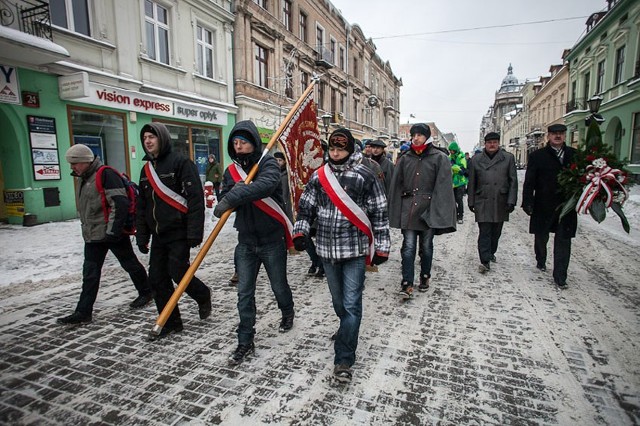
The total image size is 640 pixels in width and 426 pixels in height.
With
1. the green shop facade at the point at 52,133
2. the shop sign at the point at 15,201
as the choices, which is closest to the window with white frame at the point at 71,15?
the green shop facade at the point at 52,133

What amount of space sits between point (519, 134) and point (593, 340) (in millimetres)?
73196

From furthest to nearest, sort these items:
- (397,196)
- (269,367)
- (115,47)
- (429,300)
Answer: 1. (115,47)
2. (397,196)
3. (429,300)
4. (269,367)

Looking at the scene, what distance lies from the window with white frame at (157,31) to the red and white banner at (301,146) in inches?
361

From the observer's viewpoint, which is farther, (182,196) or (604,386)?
(182,196)

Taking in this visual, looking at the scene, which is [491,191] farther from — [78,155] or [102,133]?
[102,133]

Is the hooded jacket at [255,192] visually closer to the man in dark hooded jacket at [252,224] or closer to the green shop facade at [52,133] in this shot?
the man in dark hooded jacket at [252,224]

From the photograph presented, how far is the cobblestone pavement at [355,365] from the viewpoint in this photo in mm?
2316

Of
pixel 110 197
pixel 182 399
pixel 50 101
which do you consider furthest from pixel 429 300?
pixel 50 101

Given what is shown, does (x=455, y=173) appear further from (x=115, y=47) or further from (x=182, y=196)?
(x=115, y=47)

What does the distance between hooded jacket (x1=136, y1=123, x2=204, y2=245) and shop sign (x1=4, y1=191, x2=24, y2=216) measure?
7.36m

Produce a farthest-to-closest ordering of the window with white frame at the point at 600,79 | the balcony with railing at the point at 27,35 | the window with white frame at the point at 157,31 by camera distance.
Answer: the window with white frame at the point at 600,79
the window with white frame at the point at 157,31
the balcony with railing at the point at 27,35

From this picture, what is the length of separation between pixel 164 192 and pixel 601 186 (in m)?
5.03

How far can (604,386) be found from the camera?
253 cm

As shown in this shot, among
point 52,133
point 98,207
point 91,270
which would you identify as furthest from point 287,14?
point 91,270
